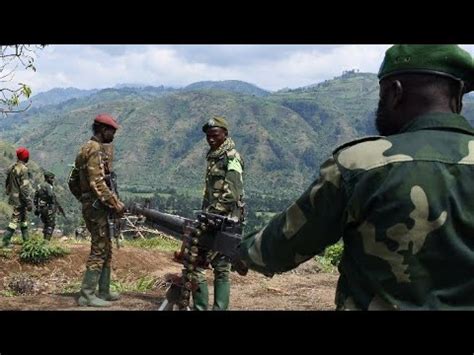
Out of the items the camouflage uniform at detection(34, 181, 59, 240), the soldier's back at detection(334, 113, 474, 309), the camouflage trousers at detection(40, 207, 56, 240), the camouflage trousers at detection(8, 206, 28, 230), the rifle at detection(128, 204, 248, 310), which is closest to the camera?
the soldier's back at detection(334, 113, 474, 309)

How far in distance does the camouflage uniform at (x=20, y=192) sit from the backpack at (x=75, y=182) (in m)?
5.17

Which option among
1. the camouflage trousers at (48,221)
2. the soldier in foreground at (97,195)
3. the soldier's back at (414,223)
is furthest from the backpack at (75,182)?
the camouflage trousers at (48,221)

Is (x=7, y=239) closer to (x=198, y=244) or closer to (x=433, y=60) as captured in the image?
(x=198, y=244)

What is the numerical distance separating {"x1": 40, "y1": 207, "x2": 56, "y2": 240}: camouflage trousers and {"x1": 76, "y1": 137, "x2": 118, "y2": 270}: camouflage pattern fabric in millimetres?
7441

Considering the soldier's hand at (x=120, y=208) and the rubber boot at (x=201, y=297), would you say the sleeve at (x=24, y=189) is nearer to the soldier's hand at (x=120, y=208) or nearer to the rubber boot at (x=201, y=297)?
the soldier's hand at (x=120, y=208)

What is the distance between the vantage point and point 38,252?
10133 mm

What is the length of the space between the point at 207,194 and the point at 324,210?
4.96 meters

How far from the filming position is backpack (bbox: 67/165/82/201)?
7.36 m

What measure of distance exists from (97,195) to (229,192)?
64.7 inches

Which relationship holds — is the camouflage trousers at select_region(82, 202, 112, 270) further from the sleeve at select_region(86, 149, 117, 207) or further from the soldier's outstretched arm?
the soldier's outstretched arm

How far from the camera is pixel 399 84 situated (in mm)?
1867

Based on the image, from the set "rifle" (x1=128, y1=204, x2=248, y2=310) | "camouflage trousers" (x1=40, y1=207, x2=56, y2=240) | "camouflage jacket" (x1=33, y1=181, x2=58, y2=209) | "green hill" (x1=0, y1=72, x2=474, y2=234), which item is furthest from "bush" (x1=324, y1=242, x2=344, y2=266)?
"green hill" (x1=0, y1=72, x2=474, y2=234)

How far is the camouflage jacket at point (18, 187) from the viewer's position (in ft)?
40.1

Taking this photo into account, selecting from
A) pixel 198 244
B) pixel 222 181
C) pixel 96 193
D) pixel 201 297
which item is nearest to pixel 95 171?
pixel 96 193
